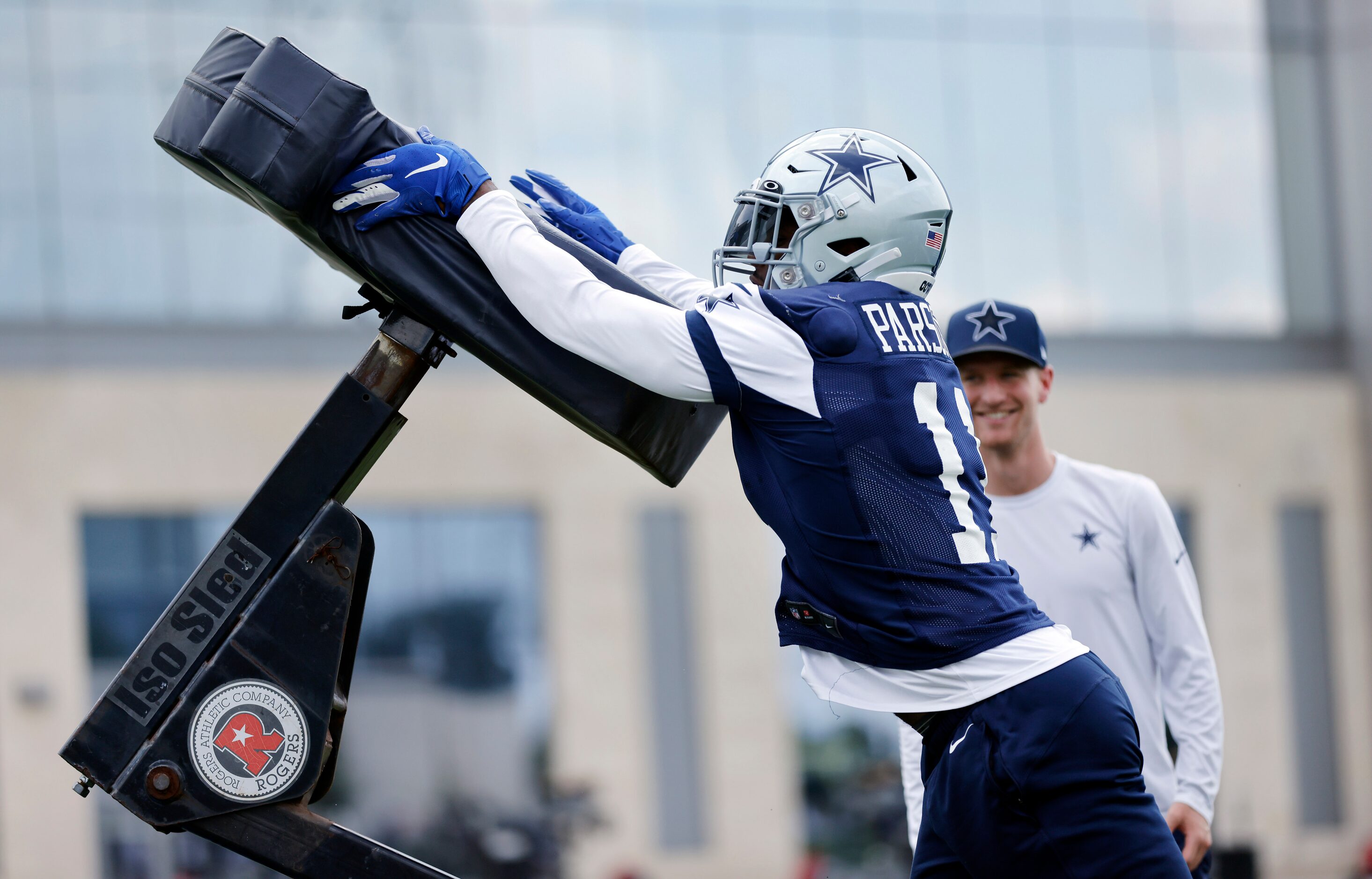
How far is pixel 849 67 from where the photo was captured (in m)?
22.8

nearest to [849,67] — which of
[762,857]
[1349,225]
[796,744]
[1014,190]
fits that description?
[1014,190]

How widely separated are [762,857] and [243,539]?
17.4 metres

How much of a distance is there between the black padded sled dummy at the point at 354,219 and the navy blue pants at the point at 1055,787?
3.67 feet

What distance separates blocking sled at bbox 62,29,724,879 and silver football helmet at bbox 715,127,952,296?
1.16ft

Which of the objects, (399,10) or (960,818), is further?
(399,10)

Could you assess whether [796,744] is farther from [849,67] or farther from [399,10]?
[399,10]

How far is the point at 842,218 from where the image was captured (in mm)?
3430

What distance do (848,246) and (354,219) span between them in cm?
117

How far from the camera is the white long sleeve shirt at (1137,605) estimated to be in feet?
14.9

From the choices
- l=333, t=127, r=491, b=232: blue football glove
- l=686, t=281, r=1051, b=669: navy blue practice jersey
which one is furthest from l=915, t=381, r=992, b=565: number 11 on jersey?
l=333, t=127, r=491, b=232: blue football glove

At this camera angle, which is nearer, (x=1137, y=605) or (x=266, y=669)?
(x=266, y=669)

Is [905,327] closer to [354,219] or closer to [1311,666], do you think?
[354,219]

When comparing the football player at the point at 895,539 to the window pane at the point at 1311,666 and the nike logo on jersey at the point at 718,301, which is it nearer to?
the nike logo on jersey at the point at 718,301

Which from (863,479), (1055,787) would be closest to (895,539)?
(863,479)
